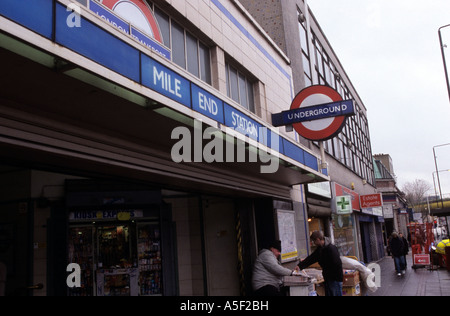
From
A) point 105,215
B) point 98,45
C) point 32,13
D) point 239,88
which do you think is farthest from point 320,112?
point 32,13

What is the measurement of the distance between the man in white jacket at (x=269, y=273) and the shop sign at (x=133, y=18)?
3807mm

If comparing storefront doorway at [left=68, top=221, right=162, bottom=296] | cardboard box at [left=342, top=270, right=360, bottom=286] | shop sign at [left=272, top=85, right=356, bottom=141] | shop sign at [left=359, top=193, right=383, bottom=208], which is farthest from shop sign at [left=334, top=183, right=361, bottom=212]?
storefront doorway at [left=68, top=221, right=162, bottom=296]

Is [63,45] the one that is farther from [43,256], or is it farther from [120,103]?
[43,256]

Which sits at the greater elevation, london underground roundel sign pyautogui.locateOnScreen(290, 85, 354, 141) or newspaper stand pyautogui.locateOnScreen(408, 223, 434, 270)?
london underground roundel sign pyautogui.locateOnScreen(290, 85, 354, 141)

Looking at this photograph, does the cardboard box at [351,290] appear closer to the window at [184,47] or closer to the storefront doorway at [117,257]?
the storefront doorway at [117,257]

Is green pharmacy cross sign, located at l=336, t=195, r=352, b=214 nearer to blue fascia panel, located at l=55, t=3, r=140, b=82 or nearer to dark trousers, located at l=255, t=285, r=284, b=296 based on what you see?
dark trousers, located at l=255, t=285, r=284, b=296

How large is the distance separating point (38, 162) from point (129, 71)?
5.91 feet

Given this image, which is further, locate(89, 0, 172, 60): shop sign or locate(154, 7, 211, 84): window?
locate(154, 7, 211, 84): window

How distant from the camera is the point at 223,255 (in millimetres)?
10578

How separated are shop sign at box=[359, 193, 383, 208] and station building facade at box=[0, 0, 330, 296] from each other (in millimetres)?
9216

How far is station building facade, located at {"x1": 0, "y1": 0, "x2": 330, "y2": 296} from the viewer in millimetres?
4234

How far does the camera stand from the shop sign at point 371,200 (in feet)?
68.0

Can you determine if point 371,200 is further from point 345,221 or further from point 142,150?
point 142,150

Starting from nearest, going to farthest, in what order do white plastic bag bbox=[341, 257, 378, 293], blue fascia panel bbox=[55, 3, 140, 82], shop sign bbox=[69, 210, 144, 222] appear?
1. blue fascia panel bbox=[55, 3, 140, 82]
2. white plastic bag bbox=[341, 257, 378, 293]
3. shop sign bbox=[69, 210, 144, 222]
